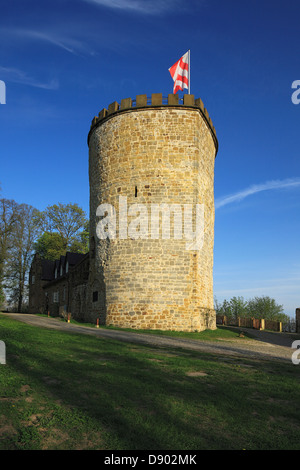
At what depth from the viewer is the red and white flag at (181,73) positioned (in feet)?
72.1

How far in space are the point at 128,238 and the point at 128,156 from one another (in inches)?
183

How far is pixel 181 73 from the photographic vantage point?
22.1 meters

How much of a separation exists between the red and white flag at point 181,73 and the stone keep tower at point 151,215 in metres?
1.95

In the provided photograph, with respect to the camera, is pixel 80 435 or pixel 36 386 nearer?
pixel 80 435

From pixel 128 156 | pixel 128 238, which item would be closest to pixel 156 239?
pixel 128 238

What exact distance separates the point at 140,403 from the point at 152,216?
1425 cm

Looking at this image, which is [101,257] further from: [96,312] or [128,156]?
[128,156]

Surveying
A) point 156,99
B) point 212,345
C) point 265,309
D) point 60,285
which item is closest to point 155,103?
point 156,99

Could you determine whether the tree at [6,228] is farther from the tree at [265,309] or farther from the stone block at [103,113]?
the tree at [265,309]

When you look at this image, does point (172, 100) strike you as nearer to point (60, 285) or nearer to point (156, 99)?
point (156, 99)

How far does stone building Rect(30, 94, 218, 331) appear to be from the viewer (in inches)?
738

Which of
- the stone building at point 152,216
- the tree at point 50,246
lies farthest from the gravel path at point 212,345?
the tree at point 50,246

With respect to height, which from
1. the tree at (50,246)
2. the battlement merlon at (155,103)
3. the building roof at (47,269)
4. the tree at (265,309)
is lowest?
the tree at (265,309)

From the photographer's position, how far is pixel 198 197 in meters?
19.8
